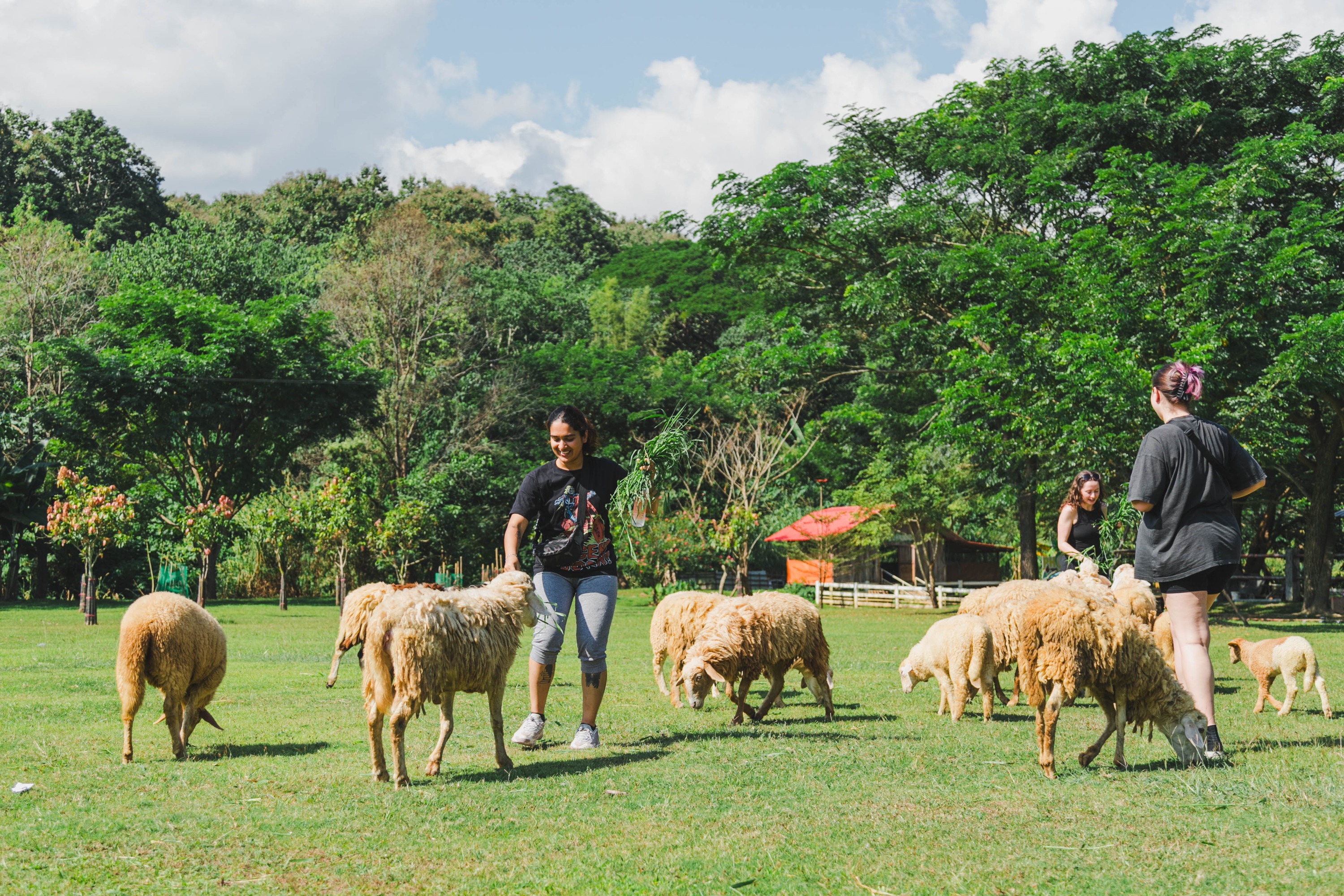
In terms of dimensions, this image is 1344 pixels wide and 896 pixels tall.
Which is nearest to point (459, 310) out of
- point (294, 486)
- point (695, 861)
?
point (294, 486)

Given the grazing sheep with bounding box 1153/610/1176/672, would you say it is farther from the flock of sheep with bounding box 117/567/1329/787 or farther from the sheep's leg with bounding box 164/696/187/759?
the sheep's leg with bounding box 164/696/187/759

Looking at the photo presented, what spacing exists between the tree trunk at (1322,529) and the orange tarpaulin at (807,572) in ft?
50.0

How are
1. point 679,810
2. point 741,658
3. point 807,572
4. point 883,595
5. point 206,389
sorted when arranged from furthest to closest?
point 807,572 < point 883,595 < point 206,389 < point 741,658 < point 679,810

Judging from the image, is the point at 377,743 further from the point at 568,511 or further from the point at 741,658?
the point at 741,658

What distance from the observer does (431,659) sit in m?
6.09

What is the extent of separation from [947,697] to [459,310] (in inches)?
1430

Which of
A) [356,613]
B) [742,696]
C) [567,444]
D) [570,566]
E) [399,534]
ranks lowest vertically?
[742,696]

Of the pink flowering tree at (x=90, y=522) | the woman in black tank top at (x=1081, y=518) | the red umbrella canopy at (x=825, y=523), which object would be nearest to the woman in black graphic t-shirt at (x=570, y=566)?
the woman in black tank top at (x=1081, y=518)

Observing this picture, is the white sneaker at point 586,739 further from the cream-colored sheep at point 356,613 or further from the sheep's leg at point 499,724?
the cream-colored sheep at point 356,613

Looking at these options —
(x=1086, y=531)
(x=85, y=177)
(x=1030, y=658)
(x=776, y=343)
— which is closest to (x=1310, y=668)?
(x=1086, y=531)

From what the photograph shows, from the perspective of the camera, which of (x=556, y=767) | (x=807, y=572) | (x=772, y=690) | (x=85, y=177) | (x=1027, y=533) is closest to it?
(x=556, y=767)

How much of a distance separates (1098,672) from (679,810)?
254 cm

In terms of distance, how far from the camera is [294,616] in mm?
26594

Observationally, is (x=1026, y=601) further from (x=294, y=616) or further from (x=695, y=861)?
(x=294, y=616)
